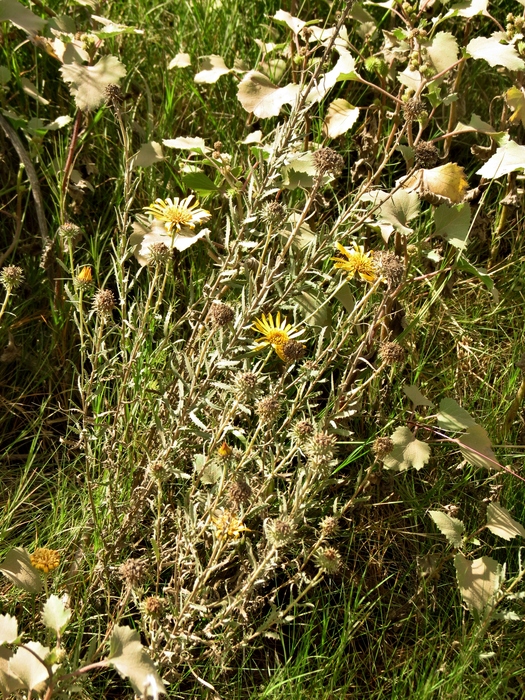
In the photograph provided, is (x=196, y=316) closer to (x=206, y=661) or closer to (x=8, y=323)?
(x=8, y=323)

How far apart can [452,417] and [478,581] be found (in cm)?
42

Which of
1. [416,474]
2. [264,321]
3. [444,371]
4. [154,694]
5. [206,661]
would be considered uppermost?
[264,321]

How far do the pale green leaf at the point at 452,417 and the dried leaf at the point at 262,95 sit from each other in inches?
38.9

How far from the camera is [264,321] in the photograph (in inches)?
80.1

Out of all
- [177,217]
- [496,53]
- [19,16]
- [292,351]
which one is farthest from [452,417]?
[19,16]

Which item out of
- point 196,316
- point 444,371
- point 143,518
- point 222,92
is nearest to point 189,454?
point 143,518

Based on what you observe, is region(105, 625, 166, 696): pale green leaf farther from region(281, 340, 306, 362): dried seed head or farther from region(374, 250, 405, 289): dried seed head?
region(374, 250, 405, 289): dried seed head

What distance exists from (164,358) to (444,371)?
0.90m

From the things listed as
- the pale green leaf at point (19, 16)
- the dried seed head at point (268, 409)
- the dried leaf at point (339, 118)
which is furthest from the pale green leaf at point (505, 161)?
the pale green leaf at point (19, 16)

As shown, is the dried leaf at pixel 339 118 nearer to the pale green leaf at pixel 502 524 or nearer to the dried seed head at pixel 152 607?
the pale green leaf at pixel 502 524

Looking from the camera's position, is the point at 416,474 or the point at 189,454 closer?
the point at 189,454

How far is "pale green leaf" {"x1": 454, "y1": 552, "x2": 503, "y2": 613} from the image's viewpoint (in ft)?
6.70

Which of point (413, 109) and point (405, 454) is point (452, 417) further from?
point (413, 109)

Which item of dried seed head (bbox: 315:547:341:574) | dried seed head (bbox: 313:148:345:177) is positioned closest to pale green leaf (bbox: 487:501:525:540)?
dried seed head (bbox: 315:547:341:574)
